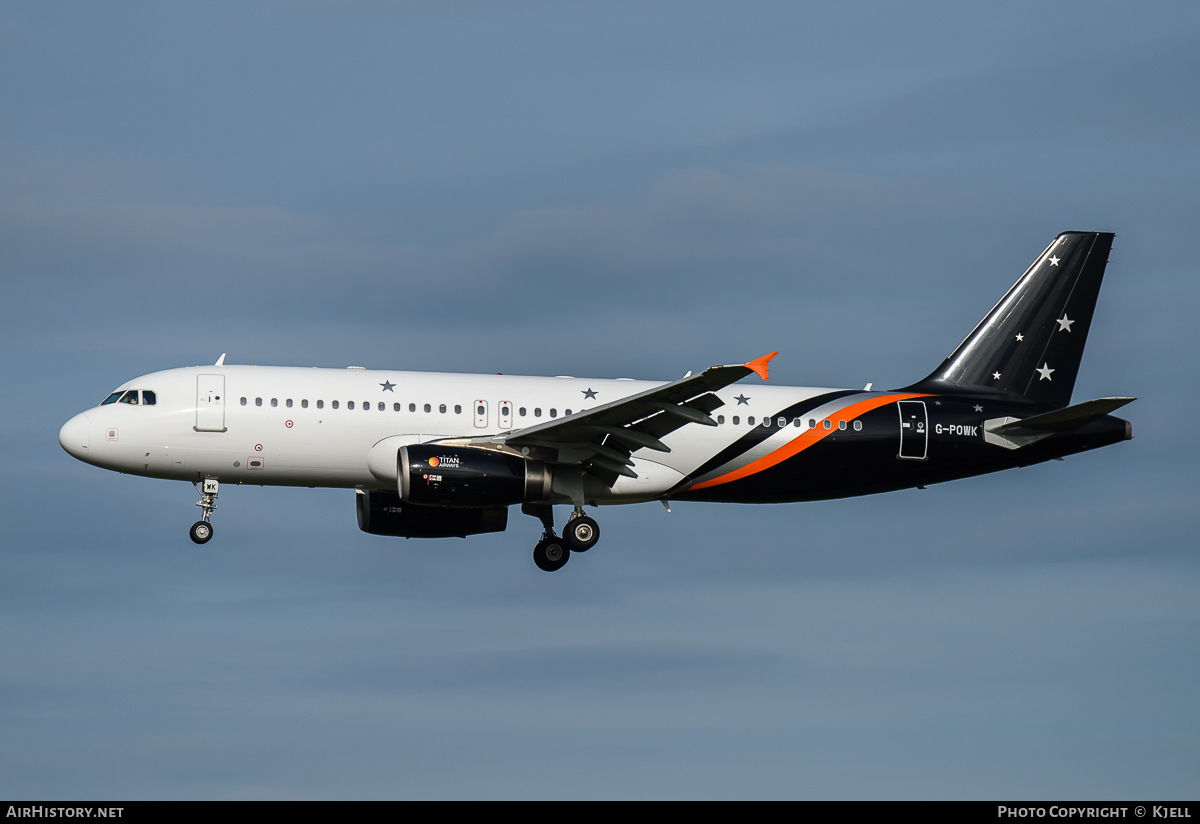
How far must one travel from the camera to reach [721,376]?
120 feet

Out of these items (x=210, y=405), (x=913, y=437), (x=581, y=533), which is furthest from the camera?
(x=913, y=437)

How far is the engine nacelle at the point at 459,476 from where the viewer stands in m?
39.5

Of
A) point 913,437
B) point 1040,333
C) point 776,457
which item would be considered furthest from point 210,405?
point 1040,333

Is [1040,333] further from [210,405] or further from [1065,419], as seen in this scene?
[210,405]

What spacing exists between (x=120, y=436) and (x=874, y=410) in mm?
20994

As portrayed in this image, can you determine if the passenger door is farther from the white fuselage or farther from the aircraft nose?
the aircraft nose

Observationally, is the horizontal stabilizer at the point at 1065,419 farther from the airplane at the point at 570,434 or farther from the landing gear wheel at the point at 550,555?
the landing gear wheel at the point at 550,555

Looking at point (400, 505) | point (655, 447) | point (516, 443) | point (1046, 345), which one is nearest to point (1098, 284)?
point (1046, 345)

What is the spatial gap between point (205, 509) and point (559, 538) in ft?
33.2

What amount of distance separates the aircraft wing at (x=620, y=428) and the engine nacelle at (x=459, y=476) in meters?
0.83

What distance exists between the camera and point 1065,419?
42.9m

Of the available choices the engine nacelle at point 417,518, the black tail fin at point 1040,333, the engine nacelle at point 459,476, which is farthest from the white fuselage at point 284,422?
the black tail fin at point 1040,333

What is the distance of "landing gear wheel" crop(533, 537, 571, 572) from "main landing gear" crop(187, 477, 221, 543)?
30.5ft

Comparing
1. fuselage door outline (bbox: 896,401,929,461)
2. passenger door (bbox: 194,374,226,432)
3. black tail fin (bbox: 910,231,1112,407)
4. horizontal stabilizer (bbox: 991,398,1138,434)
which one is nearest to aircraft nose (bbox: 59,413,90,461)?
passenger door (bbox: 194,374,226,432)
